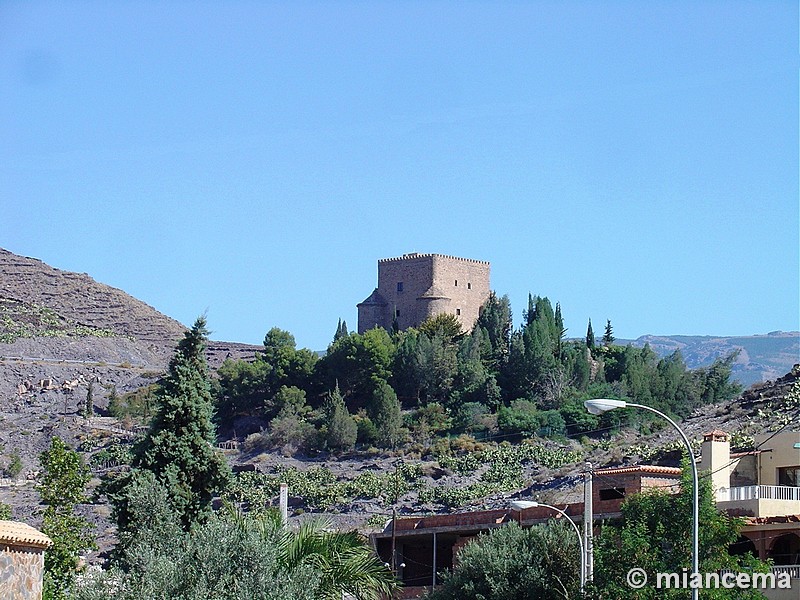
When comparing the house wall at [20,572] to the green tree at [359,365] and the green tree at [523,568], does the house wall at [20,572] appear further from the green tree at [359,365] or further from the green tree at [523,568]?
the green tree at [359,365]

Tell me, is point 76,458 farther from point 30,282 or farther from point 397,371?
point 30,282

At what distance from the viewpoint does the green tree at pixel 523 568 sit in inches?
1126

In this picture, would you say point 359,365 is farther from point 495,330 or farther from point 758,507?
point 758,507

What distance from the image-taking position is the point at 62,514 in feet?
86.5

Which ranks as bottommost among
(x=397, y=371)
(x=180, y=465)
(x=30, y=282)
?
(x=180, y=465)

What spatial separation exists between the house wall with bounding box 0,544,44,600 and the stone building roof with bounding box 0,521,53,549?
70 millimetres

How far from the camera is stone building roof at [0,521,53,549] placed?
15.9 m

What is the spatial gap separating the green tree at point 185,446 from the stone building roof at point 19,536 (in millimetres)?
8271

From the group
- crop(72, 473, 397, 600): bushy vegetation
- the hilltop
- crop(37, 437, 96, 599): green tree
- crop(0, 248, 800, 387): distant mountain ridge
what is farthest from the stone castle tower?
crop(72, 473, 397, 600): bushy vegetation

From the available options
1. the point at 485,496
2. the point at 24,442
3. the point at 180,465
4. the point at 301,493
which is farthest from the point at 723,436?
the point at 24,442

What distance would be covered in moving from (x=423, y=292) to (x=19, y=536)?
89.1 m

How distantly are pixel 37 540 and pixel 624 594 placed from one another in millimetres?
11124

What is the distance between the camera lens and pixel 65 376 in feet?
396

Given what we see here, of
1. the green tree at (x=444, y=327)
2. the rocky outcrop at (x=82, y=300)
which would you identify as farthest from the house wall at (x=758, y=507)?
the rocky outcrop at (x=82, y=300)
